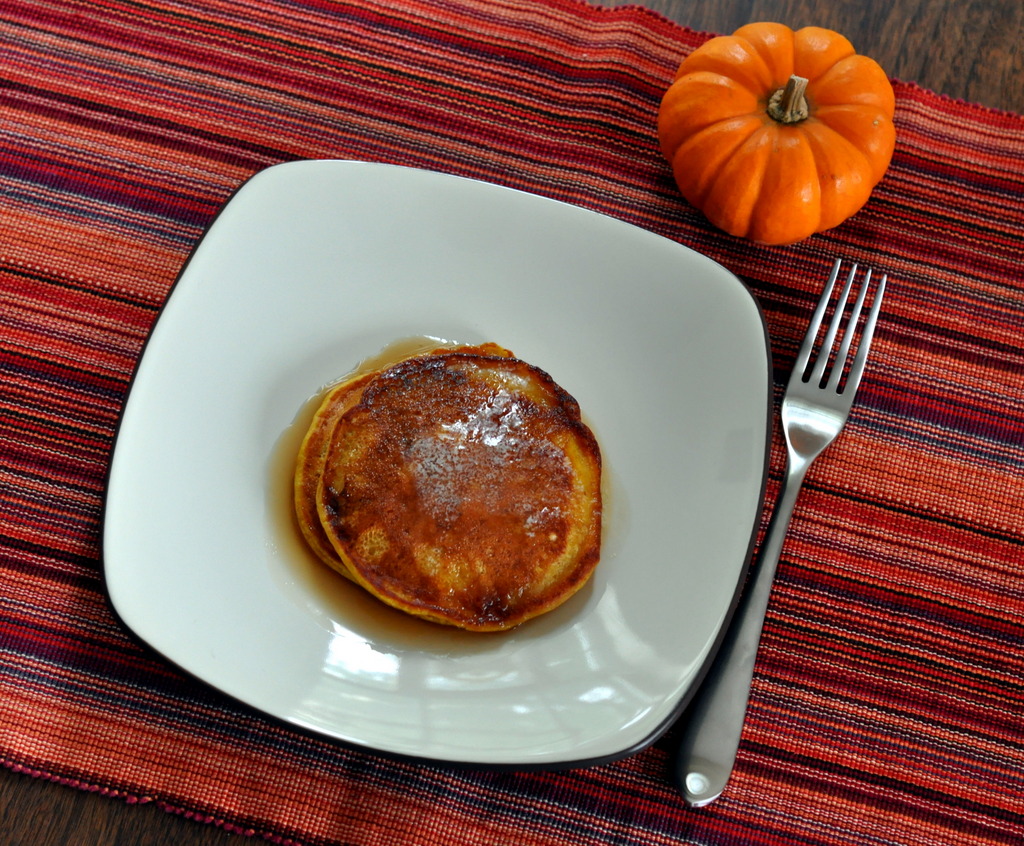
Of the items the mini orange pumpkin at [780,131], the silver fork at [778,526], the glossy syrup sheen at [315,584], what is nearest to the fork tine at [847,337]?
the silver fork at [778,526]

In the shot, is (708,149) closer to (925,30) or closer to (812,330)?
(812,330)

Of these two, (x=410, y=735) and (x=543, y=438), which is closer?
(x=410, y=735)

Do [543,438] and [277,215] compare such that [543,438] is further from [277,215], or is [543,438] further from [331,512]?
[277,215]

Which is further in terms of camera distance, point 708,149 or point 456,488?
point 708,149

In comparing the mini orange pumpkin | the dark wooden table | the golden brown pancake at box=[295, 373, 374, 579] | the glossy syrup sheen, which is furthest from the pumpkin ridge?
the golden brown pancake at box=[295, 373, 374, 579]

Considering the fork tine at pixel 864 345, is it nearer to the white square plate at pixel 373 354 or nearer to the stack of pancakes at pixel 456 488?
the white square plate at pixel 373 354

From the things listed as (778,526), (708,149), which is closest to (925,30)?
(708,149)

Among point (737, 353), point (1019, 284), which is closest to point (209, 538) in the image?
point (737, 353)
